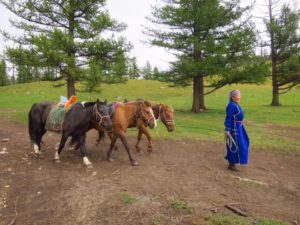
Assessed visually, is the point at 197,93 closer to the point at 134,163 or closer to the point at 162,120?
the point at 162,120

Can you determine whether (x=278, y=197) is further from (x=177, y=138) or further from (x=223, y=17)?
(x=223, y=17)

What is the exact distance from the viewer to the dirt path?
15.7 ft

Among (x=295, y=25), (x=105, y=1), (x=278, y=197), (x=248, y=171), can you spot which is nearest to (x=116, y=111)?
(x=248, y=171)

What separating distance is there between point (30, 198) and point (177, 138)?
6774mm

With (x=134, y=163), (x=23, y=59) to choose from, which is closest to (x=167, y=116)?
(x=134, y=163)

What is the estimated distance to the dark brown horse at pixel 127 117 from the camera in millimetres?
7754

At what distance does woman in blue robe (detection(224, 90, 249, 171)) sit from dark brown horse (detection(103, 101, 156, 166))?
2085 mm

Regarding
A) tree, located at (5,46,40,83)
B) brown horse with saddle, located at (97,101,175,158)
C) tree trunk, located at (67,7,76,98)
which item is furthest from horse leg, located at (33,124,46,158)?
tree, located at (5,46,40,83)

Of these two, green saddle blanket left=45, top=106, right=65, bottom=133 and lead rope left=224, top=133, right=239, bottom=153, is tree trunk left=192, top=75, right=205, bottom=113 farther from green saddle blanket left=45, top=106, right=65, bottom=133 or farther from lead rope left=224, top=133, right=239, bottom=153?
green saddle blanket left=45, top=106, right=65, bottom=133

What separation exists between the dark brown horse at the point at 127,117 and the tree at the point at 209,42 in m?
9.08

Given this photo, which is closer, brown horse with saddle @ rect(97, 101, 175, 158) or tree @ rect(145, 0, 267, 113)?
brown horse with saddle @ rect(97, 101, 175, 158)

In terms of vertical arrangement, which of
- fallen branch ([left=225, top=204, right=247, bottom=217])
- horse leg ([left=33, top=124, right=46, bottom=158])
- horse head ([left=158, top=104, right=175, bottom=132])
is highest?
horse head ([left=158, top=104, right=175, bottom=132])

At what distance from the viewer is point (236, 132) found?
22.9ft

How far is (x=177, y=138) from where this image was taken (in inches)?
443
